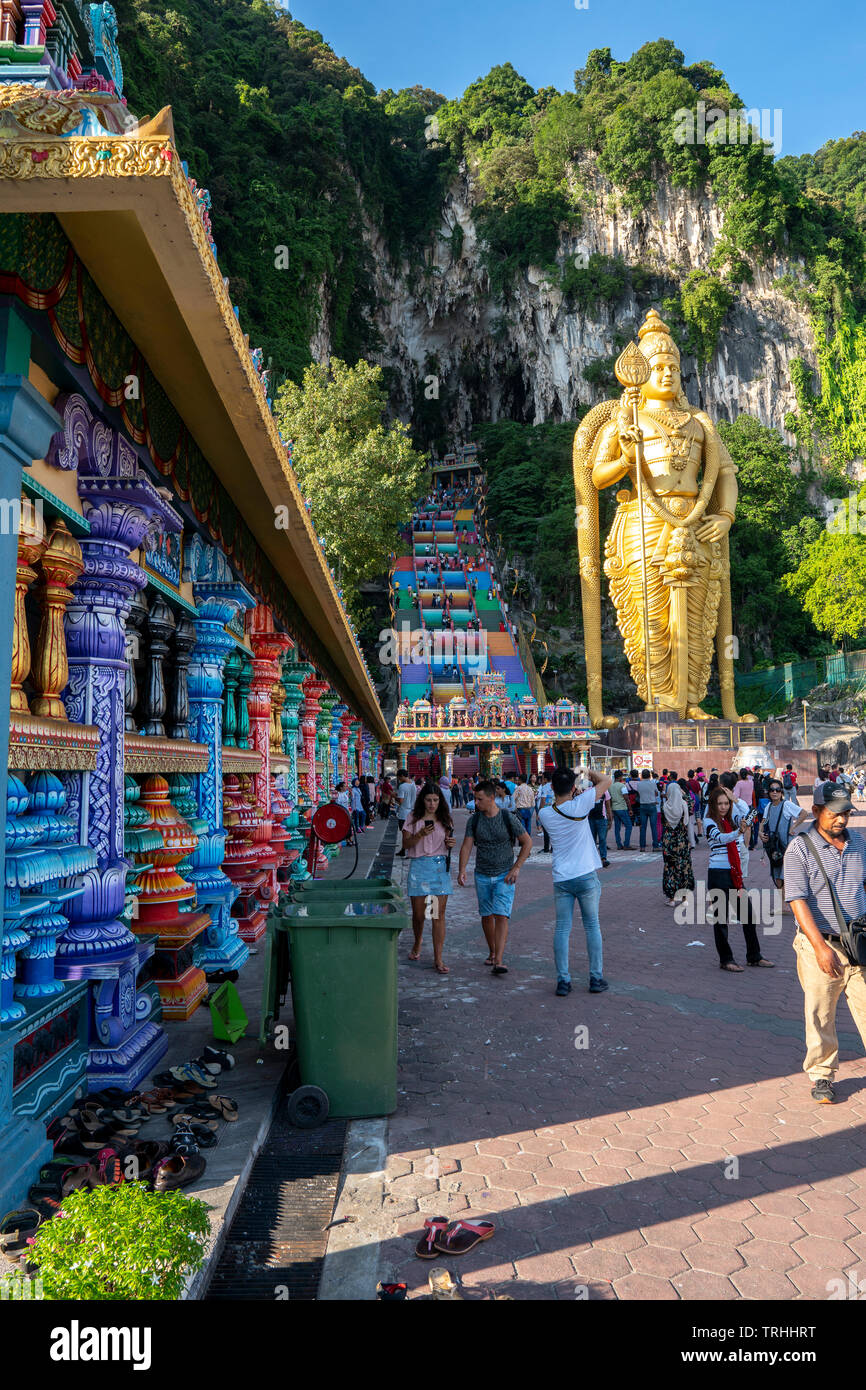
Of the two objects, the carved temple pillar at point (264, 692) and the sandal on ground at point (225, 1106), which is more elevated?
the carved temple pillar at point (264, 692)

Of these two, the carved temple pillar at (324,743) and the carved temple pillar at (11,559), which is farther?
the carved temple pillar at (324,743)

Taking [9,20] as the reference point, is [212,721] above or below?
below

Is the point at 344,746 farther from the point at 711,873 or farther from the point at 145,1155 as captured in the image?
the point at 145,1155

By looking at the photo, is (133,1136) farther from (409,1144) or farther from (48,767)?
(48,767)

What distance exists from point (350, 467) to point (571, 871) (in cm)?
2149

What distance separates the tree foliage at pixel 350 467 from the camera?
2534 centimetres

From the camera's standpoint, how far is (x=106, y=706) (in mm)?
3758

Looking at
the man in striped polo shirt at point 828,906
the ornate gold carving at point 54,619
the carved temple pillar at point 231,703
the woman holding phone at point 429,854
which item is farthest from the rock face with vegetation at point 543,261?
the ornate gold carving at point 54,619

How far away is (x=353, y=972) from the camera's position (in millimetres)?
3566

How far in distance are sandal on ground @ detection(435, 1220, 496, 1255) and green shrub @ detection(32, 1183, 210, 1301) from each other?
85cm

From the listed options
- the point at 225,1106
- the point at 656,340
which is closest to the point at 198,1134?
the point at 225,1106

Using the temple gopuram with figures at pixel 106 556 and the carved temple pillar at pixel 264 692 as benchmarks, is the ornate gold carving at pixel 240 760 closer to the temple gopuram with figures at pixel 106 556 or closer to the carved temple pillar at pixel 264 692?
the carved temple pillar at pixel 264 692

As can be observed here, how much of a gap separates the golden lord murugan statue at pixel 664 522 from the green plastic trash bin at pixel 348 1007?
78.6ft
